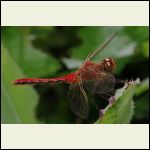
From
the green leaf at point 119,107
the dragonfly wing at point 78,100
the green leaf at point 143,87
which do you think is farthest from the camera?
the green leaf at point 143,87

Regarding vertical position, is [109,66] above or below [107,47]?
below

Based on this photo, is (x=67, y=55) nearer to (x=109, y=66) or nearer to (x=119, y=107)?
(x=109, y=66)

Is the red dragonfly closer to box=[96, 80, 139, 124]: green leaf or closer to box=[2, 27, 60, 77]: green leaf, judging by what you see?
box=[96, 80, 139, 124]: green leaf

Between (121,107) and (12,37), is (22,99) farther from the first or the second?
(12,37)

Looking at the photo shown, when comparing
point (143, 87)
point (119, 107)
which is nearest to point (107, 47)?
point (143, 87)

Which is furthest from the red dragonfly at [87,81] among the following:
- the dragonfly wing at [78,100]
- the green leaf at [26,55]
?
the green leaf at [26,55]

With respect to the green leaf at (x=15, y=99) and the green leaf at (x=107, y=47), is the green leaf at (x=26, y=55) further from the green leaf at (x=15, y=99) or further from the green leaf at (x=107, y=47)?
the green leaf at (x=15, y=99)

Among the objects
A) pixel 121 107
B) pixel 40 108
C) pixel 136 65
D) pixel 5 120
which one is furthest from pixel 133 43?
pixel 121 107
